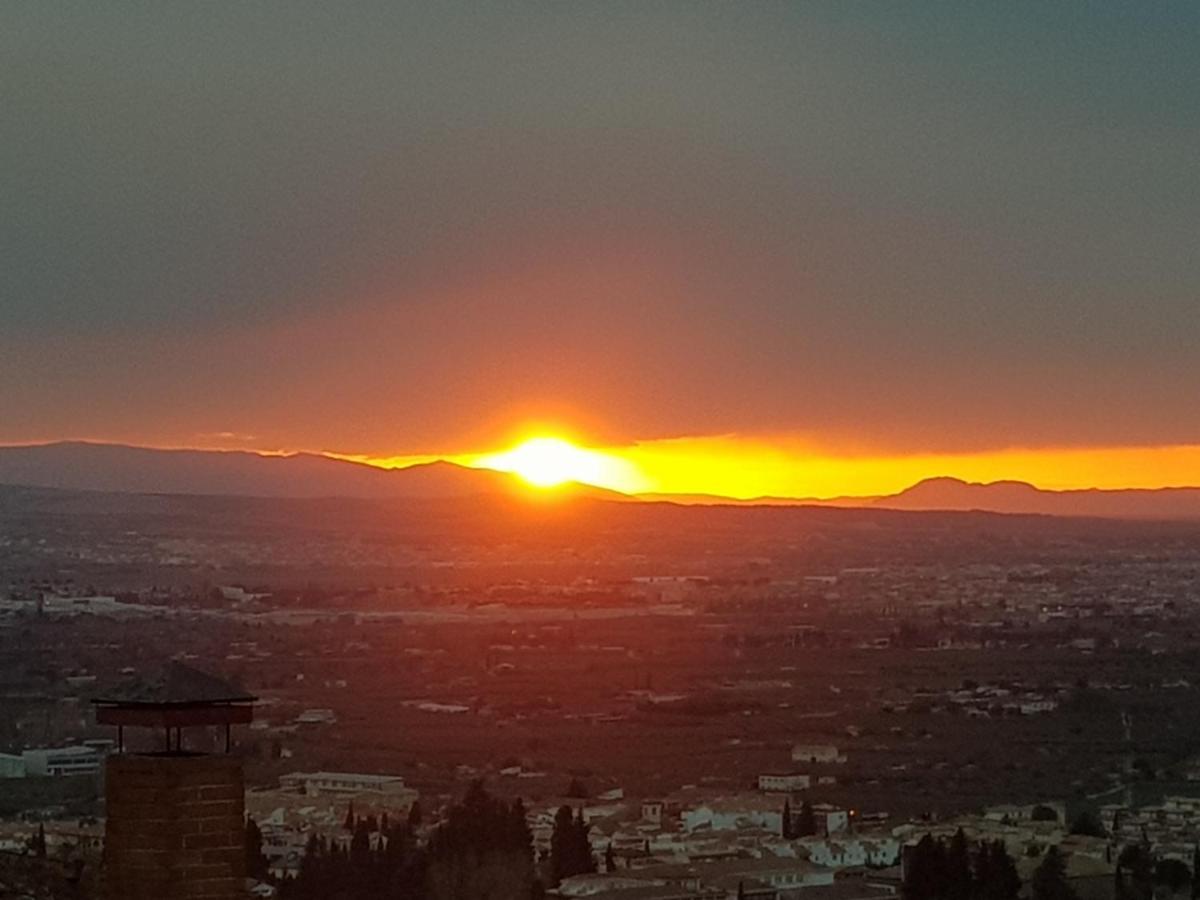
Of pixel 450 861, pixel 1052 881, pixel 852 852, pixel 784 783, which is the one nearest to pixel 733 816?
pixel 852 852

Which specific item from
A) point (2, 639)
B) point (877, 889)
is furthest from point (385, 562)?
point (877, 889)

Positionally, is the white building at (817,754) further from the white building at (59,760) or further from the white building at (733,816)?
the white building at (59,760)

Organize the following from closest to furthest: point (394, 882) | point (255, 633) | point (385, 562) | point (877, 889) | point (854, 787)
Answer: point (394, 882) < point (877, 889) < point (854, 787) < point (255, 633) < point (385, 562)

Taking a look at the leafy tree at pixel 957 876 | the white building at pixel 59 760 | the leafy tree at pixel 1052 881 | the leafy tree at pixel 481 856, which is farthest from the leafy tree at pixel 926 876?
the white building at pixel 59 760

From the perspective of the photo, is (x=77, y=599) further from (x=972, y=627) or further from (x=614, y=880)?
(x=614, y=880)

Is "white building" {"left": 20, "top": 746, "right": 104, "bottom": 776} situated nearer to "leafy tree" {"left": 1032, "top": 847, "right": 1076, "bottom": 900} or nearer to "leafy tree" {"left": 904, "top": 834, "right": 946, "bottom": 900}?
"leafy tree" {"left": 904, "top": 834, "right": 946, "bottom": 900}

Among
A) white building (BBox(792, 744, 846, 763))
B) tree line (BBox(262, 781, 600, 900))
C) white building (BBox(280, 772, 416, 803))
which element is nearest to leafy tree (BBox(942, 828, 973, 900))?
tree line (BBox(262, 781, 600, 900))

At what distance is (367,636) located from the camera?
89562 mm

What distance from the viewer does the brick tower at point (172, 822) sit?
6.40 metres

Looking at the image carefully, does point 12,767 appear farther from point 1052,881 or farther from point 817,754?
point 1052,881

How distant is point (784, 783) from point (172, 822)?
45.0m

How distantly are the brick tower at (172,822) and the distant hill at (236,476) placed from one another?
5327 inches

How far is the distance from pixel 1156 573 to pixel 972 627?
3580cm

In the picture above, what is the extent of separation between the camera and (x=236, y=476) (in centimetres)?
15125
